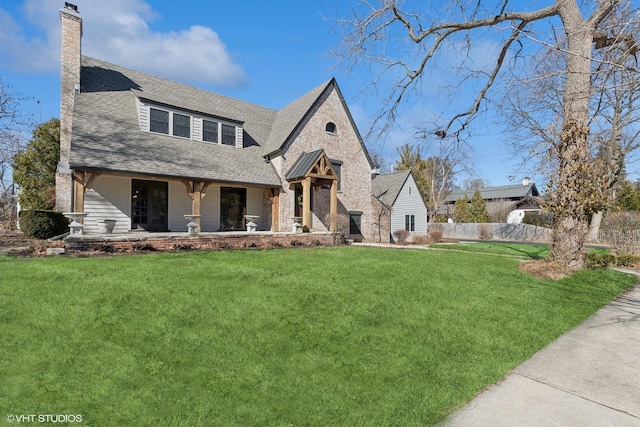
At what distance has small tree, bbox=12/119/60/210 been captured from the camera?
20714 millimetres

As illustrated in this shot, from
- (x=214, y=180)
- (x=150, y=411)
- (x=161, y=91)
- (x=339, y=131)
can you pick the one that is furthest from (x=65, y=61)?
(x=150, y=411)

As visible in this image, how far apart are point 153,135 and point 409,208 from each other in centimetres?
1964

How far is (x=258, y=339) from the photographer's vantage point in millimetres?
4133

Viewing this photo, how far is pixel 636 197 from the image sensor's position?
95.5ft

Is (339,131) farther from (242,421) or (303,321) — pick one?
(242,421)

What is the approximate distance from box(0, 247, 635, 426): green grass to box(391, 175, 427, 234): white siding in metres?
18.2

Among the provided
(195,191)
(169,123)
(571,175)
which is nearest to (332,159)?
(195,191)

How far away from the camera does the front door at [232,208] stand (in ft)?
54.8

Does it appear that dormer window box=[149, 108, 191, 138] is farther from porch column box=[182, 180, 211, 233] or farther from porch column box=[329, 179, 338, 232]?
porch column box=[329, 179, 338, 232]

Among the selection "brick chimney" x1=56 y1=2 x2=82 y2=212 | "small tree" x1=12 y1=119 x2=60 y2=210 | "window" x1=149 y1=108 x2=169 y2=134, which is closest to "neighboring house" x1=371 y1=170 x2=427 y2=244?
"window" x1=149 y1=108 x2=169 y2=134

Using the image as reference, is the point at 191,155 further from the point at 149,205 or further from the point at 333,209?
the point at 333,209

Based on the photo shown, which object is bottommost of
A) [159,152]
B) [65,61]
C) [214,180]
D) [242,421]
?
[242,421]

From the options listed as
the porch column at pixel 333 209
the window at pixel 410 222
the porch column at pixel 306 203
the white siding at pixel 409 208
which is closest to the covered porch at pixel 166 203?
the porch column at pixel 306 203

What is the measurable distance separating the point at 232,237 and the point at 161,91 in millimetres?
10334
